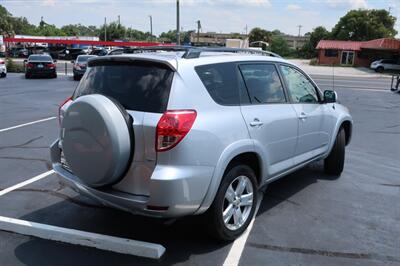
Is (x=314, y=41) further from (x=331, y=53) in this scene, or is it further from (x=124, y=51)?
(x=124, y=51)

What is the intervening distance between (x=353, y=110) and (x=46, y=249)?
12387 millimetres

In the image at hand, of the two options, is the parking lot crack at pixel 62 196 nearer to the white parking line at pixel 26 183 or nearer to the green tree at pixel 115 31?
the white parking line at pixel 26 183

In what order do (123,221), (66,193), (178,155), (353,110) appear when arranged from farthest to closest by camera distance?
(353,110)
(66,193)
(123,221)
(178,155)

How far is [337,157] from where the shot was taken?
6312 mm

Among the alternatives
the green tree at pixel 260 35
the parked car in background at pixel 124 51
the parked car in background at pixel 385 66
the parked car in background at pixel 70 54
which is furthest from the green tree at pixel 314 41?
the parked car in background at pixel 124 51

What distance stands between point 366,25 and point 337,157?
74.8 metres

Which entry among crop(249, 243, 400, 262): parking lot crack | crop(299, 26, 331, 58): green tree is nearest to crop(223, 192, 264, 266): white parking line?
crop(249, 243, 400, 262): parking lot crack

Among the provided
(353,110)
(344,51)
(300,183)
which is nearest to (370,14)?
(344,51)

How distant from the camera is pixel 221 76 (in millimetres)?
4125

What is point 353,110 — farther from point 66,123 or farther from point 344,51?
point 344,51

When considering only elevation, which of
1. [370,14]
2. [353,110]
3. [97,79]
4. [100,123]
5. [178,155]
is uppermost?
[370,14]

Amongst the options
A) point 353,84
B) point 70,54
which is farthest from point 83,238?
point 70,54

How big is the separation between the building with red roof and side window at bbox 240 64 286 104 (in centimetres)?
5843

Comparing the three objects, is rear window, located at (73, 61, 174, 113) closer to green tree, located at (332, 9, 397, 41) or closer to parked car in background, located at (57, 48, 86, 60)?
parked car in background, located at (57, 48, 86, 60)
